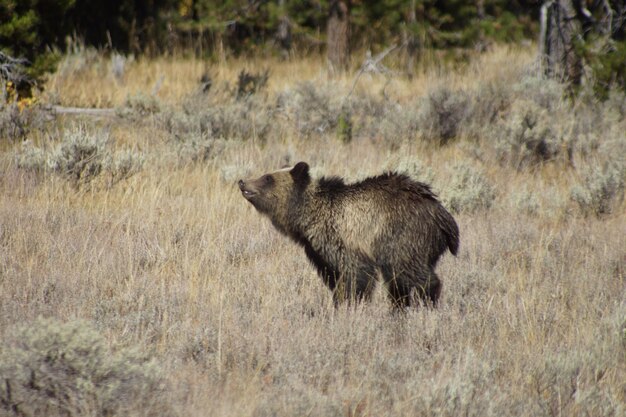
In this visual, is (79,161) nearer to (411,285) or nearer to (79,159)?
(79,159)

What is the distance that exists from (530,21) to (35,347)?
80.6 feet

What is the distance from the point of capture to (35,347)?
3.57m

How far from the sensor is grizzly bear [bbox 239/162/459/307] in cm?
546

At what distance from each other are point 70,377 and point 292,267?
121 inches

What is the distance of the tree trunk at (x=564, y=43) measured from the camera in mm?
12688

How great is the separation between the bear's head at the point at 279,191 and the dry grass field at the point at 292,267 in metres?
0.49

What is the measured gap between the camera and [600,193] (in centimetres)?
844

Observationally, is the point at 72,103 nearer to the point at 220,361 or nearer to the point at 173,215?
the point at 173,215

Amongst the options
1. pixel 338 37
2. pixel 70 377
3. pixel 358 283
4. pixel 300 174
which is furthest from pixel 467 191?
pixel 338 37

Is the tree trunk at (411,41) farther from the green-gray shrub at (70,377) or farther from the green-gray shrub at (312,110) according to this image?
the green-gray shrub at (70,377)

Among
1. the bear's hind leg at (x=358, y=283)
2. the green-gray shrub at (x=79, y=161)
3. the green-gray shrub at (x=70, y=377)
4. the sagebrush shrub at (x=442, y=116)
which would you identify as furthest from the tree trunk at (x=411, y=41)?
the green-gray shrub at (x=70, y=377)

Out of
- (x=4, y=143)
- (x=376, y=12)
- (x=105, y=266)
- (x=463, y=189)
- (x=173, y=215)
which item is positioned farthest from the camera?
(x=376, y=12)

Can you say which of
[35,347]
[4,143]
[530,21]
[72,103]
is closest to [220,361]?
[35,347]

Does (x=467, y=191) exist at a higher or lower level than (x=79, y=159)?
lower
